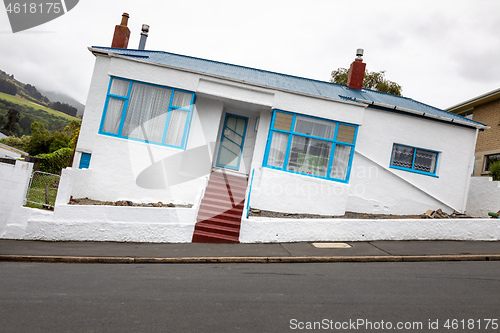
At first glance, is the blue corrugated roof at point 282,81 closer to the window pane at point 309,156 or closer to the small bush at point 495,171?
the window pane at point 309,156

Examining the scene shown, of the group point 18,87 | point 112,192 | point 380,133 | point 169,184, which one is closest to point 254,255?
point 169,184

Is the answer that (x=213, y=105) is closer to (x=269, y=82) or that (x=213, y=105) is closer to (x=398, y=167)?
(x=269, y=82)

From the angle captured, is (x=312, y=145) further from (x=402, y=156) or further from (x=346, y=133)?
(x=402, y=156)

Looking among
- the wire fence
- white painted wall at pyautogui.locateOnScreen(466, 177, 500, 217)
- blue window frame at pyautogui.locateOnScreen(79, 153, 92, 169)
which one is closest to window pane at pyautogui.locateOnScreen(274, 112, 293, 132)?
blue window frame at pyautogui.locateOnScreen(79, 153, 92, 169)

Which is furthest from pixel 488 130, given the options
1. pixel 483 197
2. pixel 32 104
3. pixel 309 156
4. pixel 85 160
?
pixel 32 104

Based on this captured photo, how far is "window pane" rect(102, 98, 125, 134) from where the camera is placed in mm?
10766

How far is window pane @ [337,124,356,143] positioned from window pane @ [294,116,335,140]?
0.23m

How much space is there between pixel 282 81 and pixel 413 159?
5.66 metres

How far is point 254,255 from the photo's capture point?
26.1ft

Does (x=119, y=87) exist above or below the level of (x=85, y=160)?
above

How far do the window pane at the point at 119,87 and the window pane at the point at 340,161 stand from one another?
712 cm

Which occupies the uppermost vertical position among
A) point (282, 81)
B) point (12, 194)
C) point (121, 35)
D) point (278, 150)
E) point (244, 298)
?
point (121, 35)

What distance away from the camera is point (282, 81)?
521 inches

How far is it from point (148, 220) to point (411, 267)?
6.37m
